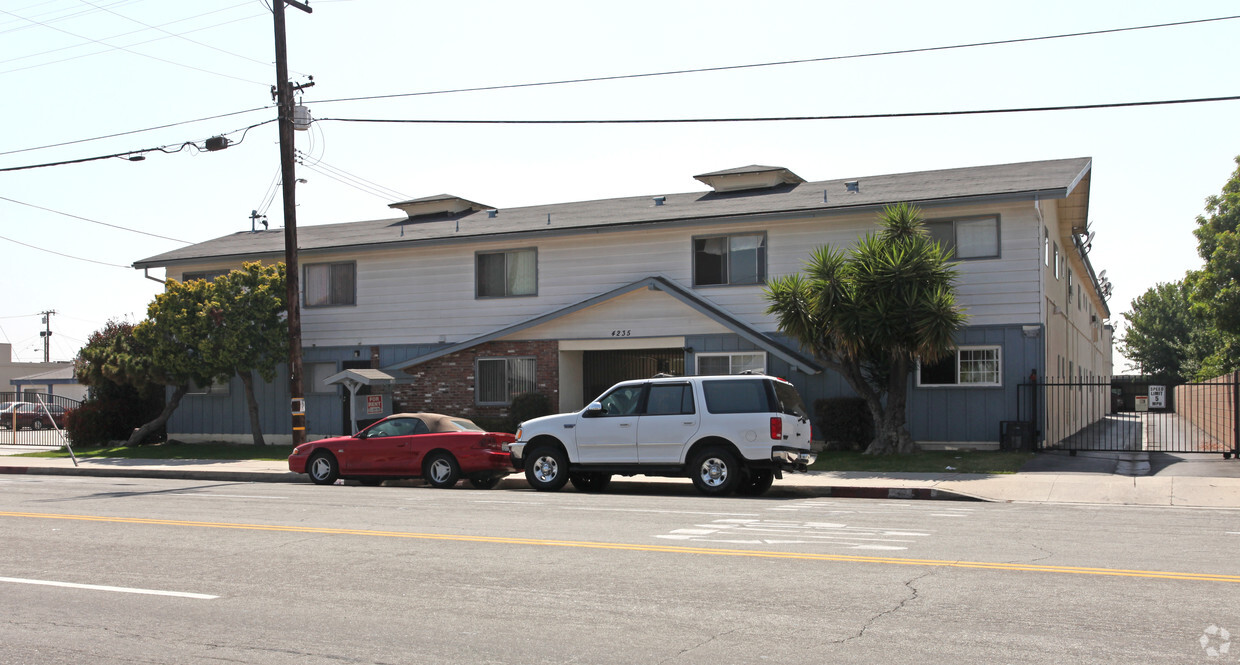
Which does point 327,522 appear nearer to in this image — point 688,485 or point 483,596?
point 483,596

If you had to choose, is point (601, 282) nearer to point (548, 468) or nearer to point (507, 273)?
point (507, 273)

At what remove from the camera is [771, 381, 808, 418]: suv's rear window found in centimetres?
1577

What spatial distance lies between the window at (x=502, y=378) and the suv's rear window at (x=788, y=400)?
10685 millimetres

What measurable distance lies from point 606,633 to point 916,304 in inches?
569

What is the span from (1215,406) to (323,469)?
76.2ft

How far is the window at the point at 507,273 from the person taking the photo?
26422 millimetres

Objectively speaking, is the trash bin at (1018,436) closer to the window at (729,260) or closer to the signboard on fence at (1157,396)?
the signboard on fence at (1157,396)

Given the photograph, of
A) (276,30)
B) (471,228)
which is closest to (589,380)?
(471,228)

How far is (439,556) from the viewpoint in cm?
955

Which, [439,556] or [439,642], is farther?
[439,556]

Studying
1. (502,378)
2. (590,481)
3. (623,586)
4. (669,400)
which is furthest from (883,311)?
(623,586)

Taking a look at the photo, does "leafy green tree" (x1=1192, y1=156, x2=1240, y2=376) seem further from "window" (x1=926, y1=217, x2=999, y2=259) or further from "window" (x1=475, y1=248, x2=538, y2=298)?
"window" (x1=475, y1=248, x2=538, y2=298)

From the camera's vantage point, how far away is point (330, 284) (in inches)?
1130

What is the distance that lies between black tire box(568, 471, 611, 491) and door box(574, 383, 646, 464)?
1.96 ft
